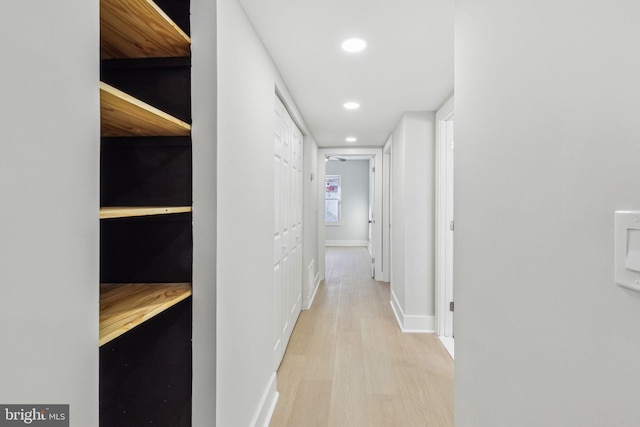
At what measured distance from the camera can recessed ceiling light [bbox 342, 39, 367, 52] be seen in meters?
2.04

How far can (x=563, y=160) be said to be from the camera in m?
0.76

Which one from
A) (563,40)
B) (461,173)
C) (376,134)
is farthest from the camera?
(376,134)

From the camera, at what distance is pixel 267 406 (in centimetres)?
209

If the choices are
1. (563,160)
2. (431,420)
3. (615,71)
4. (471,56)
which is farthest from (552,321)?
(431,420)

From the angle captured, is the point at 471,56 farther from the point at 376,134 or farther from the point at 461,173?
the point at 376,134

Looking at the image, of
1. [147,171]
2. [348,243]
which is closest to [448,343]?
[147,171]

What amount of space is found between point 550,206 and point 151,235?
1356 millimetres

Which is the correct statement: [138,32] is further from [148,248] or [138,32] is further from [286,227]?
[286,227]

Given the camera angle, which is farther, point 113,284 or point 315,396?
point 315,396

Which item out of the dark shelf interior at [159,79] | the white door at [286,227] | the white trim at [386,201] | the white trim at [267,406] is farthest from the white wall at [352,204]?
the dark shelf interior at [159,79]

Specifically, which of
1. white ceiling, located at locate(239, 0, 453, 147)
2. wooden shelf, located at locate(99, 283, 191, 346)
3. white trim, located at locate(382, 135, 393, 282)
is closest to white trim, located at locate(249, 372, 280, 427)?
wooden shelf, located at locate(99, 283, 191, 346)

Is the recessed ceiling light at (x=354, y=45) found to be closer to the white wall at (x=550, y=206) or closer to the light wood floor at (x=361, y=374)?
the white wall at (x=550, y=206)

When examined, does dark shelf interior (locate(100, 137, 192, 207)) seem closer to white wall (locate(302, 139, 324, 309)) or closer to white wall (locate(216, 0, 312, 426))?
white wall (locate(216, 0, 312, 426))
